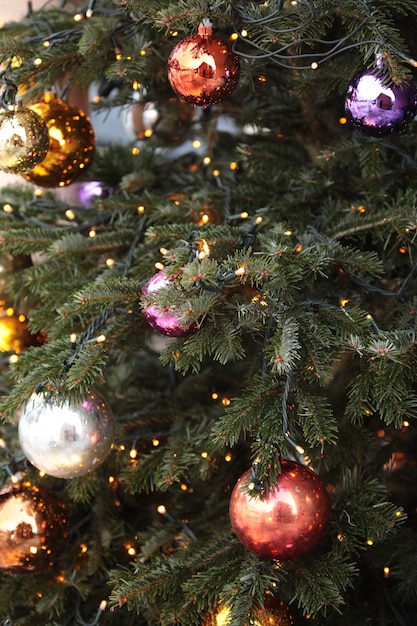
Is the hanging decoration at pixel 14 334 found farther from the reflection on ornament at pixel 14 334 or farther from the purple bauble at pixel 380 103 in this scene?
the purple bauble at pixel 380 103

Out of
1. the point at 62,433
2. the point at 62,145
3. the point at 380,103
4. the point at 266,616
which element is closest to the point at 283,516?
the point at 266,616

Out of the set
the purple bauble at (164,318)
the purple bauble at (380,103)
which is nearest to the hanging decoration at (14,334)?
the purple bauble at (164,318)

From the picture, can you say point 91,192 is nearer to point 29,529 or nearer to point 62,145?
point 62,145

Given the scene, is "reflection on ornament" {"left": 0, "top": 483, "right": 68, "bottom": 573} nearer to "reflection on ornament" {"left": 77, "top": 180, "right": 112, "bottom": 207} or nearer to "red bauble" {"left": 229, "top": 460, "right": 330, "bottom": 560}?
"red bauble" {"left": 229, "top": 460, "right": 330, "bottom": 560}

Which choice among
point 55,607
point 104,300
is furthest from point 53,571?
point 104,300

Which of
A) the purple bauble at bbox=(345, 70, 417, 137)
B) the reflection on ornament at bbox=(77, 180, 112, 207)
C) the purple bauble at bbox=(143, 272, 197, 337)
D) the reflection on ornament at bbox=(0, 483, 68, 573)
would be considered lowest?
the reflection on ornament at bbox=(0, 483, 68, 573)

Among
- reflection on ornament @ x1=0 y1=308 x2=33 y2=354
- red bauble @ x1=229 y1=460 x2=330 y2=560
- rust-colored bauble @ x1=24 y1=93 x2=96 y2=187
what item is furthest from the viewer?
reflection on ornament @ x1=0 y1=308 x2=33 y2=354

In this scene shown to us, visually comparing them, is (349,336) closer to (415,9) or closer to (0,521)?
(415,9)

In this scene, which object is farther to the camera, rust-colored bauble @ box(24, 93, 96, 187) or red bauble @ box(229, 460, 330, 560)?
rust-colored bauble @ box(24, 93, 96, 187)

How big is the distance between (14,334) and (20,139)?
Result: 334 millimetres

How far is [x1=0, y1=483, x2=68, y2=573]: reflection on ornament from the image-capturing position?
0.77 m

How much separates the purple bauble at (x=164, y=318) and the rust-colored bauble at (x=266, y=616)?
27cm

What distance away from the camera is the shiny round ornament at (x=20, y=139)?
74 centimetres

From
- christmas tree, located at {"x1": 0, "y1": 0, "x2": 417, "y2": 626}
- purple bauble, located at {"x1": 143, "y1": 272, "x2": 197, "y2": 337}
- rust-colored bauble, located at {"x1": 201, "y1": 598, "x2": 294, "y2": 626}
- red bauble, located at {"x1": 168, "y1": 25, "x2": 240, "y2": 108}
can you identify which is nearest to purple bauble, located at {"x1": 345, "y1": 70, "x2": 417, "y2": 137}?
christmas tree, located at {"x1": 0, "y1": 0, "x2": 417, "y2": 626}
